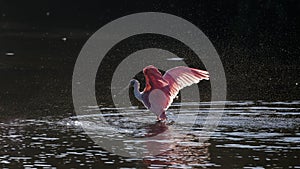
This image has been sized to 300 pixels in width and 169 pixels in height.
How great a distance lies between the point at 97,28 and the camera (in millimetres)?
28484

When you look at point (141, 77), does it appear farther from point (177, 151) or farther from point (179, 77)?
point (177, 151)

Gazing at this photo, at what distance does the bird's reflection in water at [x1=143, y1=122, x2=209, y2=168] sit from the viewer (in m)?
9.68

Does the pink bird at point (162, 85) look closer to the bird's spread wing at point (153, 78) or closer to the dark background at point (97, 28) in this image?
the bird's spread wing at point (153, 78)

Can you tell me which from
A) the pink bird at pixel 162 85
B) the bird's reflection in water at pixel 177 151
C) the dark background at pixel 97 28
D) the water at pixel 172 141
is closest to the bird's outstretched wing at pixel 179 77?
the pink bird at pixel 162 85

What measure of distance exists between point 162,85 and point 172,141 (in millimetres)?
2264

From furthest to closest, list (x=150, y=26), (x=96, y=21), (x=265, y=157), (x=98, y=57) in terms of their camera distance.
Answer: (x=96, y=21) → (x=150, y=26) → (x=98, y=57) → (x=265, y=157)

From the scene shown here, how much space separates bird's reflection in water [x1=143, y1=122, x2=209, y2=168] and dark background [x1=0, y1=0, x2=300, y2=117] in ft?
7.86

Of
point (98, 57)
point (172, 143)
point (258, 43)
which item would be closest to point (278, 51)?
point (258, 43)

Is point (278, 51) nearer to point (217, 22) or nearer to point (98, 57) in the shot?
point (98, 57)

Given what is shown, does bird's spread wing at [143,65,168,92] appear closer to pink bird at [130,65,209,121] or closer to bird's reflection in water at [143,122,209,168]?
pink bird at [130,65,209,121]

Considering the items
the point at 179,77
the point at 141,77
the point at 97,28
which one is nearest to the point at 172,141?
the point at 179,77

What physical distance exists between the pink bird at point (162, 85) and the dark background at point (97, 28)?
120cm

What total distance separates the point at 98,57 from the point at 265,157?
36.9 ft

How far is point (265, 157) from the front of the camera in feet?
32.6
